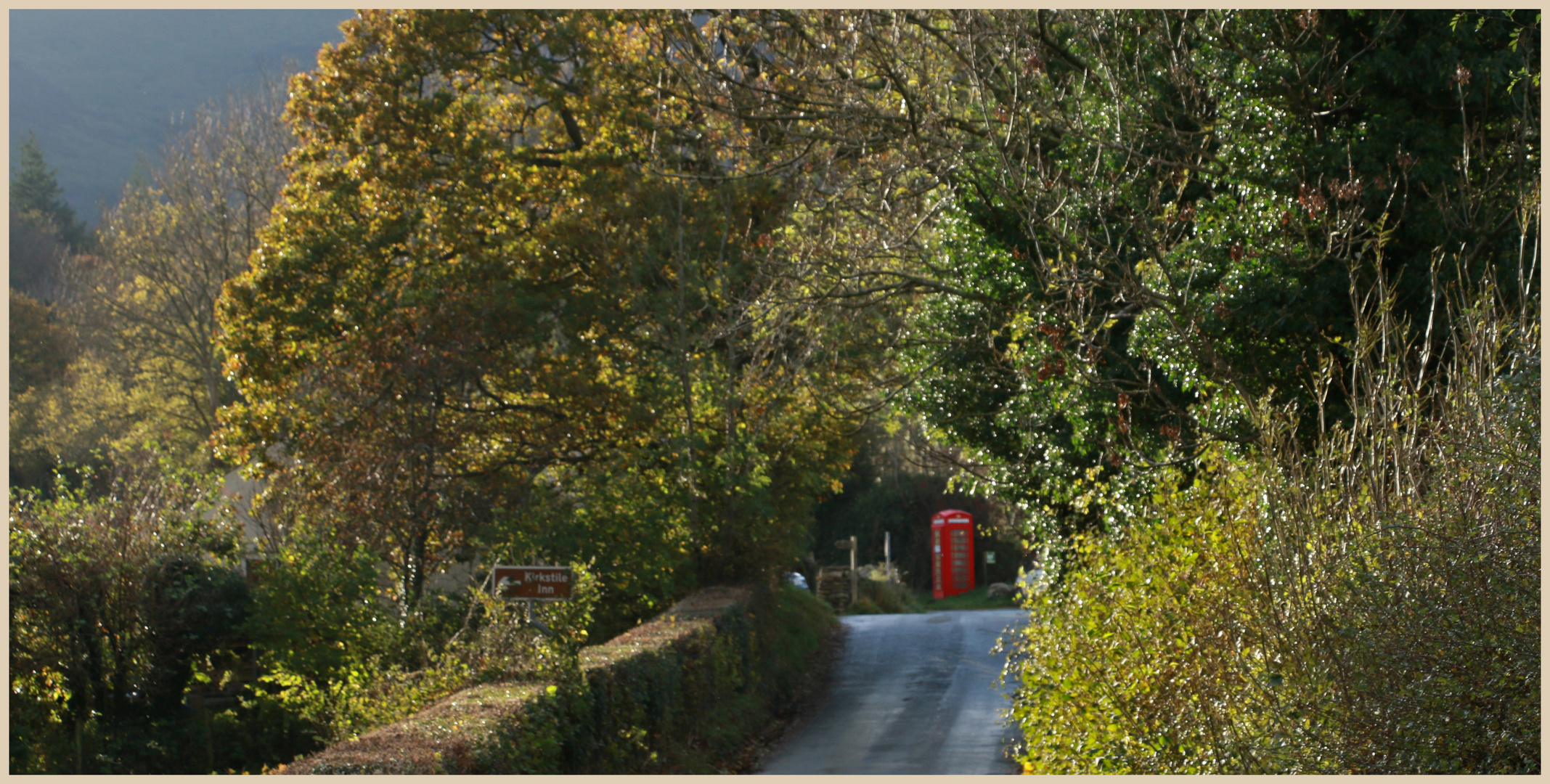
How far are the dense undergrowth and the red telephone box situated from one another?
25442mm

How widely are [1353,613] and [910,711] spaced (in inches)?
378

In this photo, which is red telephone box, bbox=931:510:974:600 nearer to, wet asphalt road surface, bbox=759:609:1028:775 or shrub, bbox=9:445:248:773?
wet asphalt road surface, bbox=759:609:1028:775

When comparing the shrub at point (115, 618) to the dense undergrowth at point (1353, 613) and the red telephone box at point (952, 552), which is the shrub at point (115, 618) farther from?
the red telephone box at point (952, 552)

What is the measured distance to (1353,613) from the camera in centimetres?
529

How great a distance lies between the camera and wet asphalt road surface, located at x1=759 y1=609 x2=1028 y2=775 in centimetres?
1129

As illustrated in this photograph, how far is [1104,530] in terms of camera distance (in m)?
11.3

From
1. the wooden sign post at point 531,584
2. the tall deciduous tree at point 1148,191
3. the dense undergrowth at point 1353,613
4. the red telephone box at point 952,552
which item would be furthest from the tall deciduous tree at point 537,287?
the red telephone box at point 952,552

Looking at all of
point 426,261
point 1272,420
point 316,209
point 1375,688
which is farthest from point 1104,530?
point 316,209

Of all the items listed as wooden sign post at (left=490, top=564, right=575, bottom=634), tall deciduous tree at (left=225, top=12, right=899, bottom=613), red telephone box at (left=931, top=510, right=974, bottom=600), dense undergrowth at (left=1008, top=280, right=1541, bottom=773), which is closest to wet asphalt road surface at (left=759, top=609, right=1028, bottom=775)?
dense undergrowth at (left=1008, top=280, right=1541, bottom=773)

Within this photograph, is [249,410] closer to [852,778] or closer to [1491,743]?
[852,778]

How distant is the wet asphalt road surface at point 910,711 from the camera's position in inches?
444

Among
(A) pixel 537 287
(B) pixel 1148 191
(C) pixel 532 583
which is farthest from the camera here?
(A) pixel 537 287

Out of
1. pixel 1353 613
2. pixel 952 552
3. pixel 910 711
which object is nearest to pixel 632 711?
pixel 1353 613

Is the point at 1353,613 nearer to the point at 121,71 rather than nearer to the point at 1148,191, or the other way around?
the point at 1148,191
